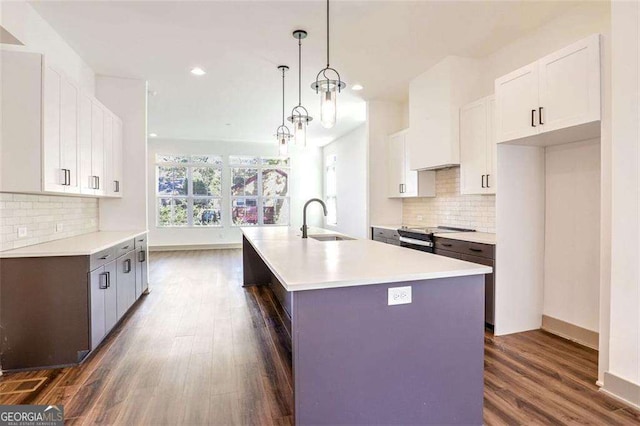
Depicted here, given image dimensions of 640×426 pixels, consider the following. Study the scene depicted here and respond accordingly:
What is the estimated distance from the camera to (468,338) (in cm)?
186

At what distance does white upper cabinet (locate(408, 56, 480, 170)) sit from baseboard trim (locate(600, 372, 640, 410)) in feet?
8.47

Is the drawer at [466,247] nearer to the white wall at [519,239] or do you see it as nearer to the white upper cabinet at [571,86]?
the white wall at [519,239]

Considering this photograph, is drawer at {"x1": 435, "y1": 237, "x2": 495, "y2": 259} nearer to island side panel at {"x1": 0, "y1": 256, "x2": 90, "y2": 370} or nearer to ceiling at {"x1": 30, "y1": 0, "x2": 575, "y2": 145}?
ceiling at {"x1": 30, "y1": 0, "x2": 575, "y2": 145}

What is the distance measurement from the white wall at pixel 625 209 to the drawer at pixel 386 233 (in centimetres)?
269

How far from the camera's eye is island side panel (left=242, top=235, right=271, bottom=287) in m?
5.21

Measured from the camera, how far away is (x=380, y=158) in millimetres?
5742

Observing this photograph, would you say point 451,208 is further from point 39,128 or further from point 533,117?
point 39,128

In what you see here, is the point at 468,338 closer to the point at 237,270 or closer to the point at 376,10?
the point at 376,10

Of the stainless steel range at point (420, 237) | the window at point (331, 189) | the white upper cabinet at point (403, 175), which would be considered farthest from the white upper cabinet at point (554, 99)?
the window at point (331, 189)

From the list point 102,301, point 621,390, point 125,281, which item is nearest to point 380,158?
point 125,281

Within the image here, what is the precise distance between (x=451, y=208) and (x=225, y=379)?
360 centimetres

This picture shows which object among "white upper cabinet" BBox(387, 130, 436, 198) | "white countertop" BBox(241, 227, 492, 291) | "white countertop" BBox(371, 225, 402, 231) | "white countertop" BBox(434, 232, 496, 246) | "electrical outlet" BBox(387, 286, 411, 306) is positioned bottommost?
"electrical outlet" BBox(387, 286, 411, 306)

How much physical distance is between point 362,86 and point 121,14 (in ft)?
10.3

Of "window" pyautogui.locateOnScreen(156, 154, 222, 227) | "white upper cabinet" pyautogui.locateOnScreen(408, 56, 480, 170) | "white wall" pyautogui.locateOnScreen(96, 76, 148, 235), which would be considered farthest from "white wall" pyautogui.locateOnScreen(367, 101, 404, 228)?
"window" pyautogui.locateOnScreen(156, 154, 222, 227)
